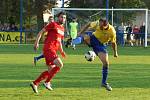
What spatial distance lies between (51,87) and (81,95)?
72.5 inches

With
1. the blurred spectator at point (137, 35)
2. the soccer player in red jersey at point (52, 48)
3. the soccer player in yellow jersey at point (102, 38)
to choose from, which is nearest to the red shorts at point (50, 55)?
the soccer player in red jersey at point (52, 48)

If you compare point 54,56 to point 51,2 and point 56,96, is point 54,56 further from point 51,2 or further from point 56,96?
point 51,2

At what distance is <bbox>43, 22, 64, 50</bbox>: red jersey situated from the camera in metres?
13.9

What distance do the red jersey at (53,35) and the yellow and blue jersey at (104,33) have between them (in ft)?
3.84

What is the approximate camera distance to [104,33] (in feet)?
49.3

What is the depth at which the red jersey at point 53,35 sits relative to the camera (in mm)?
13938

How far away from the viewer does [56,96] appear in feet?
42.5

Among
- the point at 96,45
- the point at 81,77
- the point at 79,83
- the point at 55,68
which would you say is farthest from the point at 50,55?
the point at 81,77

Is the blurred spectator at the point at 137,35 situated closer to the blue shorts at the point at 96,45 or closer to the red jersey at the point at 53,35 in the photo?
the blue shorts at the point at 96,45

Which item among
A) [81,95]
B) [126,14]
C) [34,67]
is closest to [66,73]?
[34,67]

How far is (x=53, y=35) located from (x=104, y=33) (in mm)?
1675

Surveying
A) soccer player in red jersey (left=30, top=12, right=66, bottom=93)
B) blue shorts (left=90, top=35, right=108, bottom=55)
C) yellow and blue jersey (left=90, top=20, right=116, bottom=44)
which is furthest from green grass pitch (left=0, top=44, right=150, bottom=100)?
yellow and blue jersey (left=90, top=20, right=116, bottom=44)

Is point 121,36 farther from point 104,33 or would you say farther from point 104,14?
point 104,33

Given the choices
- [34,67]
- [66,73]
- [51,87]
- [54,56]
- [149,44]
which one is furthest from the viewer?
[149,44]
